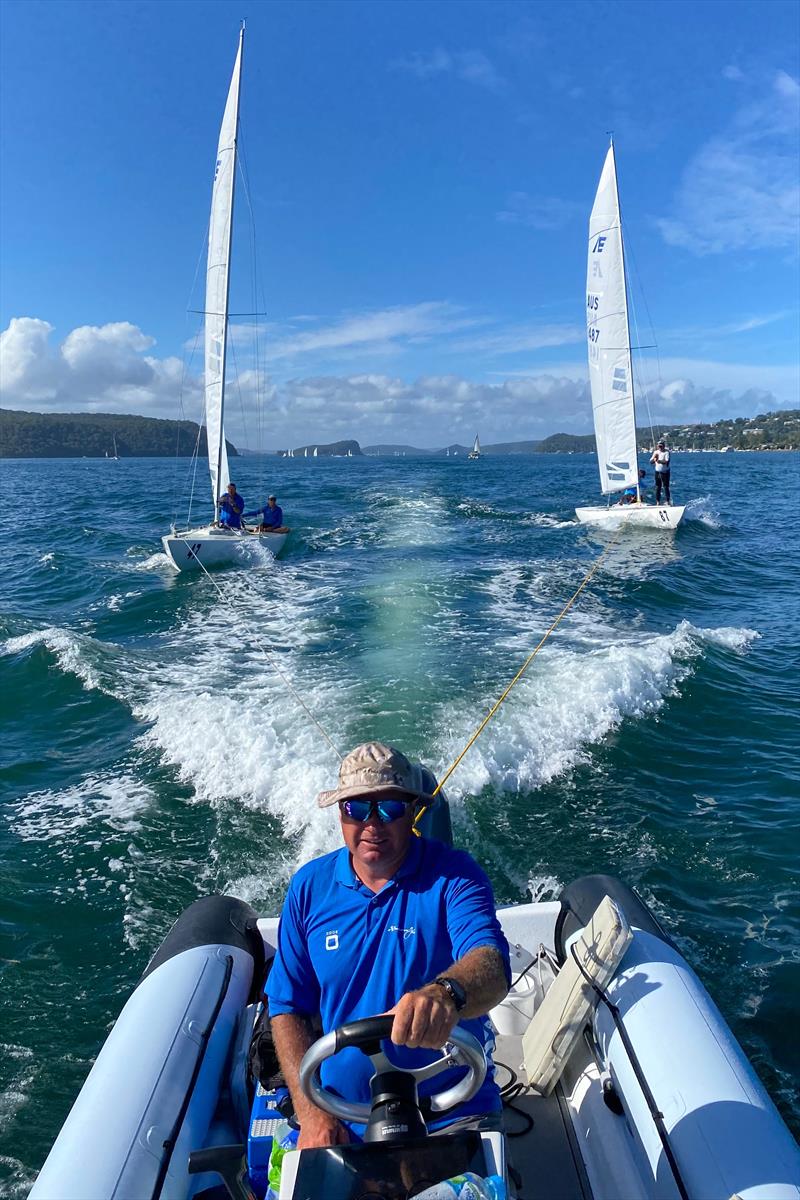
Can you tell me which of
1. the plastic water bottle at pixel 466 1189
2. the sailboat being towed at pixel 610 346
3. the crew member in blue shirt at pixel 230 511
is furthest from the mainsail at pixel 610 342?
the plastic water bottle at pixel 466 1189

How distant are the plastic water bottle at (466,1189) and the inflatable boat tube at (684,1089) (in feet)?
2.59

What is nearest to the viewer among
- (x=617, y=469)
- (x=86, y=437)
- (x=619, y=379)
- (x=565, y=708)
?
(x=565, y=708)

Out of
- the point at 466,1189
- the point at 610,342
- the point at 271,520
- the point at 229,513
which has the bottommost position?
the point at 466,1189

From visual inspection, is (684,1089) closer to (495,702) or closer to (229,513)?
(495,702)

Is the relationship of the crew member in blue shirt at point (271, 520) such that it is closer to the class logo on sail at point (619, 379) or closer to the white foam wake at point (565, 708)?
the white foam wake at point (565, 708)

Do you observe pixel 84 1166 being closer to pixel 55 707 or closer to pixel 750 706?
pixel 55 707

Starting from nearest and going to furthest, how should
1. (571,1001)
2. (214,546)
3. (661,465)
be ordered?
(571,1001) < (214,546) < (661,465)

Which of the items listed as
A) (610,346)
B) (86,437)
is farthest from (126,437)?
(610,346)

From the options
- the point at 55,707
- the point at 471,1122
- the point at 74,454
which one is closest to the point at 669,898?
the point at 471,1122

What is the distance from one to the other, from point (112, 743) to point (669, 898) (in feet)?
18.0

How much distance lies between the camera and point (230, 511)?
1778cm

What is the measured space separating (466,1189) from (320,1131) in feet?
1.58

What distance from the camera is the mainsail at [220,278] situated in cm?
1886

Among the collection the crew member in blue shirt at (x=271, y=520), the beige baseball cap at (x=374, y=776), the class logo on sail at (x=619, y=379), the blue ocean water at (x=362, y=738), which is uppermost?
the class logo on sail at (x=619, y=379)
